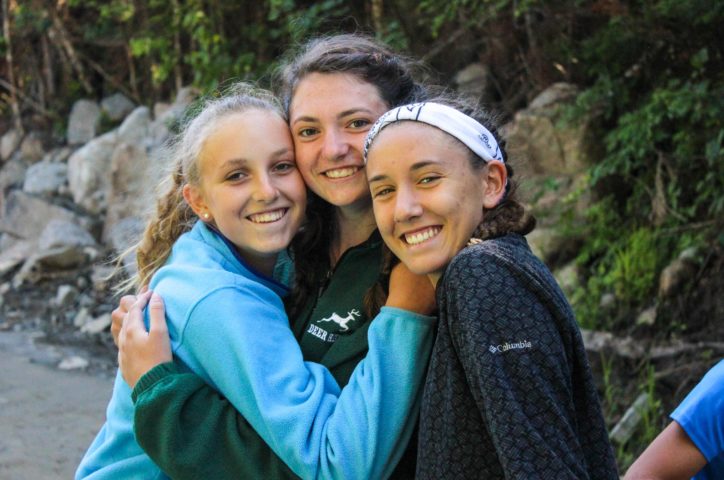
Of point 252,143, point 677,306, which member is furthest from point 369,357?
point 677,306

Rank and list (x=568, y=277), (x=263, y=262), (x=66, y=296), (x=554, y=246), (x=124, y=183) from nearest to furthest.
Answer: (x=263, y=262), (x=568, y=277), (x=554, y=246), (x=66, y=296), (x=124, y=183)

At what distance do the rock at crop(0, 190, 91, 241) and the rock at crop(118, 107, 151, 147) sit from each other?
119 centimetres

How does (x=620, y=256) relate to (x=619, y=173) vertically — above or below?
below

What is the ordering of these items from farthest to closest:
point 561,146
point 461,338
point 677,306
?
1. point 561,146
2. point 677,306
3. point 461,338

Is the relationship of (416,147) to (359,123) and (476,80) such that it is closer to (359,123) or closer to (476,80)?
(359,123)

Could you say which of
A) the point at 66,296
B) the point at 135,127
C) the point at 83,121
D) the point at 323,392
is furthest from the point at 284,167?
the point at 83,121

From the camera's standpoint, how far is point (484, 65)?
7613mm

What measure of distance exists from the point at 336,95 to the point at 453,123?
1.54 ft

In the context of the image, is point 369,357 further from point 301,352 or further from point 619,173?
point 619,173

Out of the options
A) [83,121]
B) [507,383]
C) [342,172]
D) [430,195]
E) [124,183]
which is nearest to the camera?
[507,383]

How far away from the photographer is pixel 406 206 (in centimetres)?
204

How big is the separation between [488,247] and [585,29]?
4.99 metres

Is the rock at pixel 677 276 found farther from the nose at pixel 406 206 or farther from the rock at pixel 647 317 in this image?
the nose at pixel 406 206

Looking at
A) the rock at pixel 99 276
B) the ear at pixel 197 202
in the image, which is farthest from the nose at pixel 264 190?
the rock at pixel 99 276
